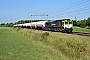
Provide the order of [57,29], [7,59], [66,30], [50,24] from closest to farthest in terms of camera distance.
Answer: [7,59] → [66,30] → [57,29] → [50,24]

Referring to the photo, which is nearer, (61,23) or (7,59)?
(7,59)

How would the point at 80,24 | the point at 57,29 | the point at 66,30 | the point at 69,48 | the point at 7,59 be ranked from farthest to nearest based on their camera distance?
the point at 80,24, the point at 57,29, the point at 66,30, the point at 69,48, the point at 7,59

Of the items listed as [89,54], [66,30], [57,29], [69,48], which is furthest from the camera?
[57,29]

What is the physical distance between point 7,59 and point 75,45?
6616 mm

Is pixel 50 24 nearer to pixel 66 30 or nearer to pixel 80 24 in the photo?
pixel 66 30

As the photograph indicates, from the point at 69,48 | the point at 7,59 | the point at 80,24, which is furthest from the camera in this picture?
the point at 80,24

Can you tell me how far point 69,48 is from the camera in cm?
1864

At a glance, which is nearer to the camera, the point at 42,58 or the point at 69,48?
the point at 42,58

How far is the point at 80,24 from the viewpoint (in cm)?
13025

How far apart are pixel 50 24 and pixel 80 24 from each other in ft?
238

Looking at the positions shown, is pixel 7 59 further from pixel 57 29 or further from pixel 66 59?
pixel 57 29

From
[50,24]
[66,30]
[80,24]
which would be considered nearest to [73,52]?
[66,30]

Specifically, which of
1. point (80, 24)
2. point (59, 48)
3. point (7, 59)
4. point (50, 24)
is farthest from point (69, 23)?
point (80, 24)

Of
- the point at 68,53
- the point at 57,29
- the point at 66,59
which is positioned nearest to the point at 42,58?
the point at 66,59
